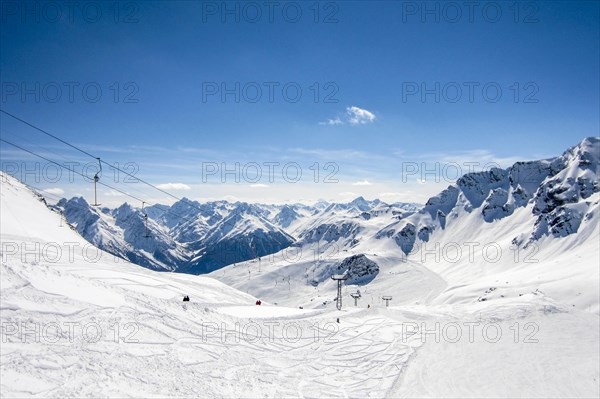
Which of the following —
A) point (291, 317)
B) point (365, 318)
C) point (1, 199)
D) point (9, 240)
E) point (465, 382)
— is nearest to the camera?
point (465, 382)

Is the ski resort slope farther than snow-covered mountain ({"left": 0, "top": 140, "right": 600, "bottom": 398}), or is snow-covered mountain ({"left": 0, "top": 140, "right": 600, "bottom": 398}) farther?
snow-covered mountain ({"left": 0, "top": 140, "right": 600, "bottom": 398})

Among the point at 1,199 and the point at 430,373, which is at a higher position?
the point at 1,199

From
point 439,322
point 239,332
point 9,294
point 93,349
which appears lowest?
point 439,322

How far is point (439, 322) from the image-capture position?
42.6 metres

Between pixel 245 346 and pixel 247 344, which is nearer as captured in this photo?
pixel 245 346

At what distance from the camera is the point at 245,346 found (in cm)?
2673

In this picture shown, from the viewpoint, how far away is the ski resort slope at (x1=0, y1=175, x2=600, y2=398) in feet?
57.9

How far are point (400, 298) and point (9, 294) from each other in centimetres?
17379

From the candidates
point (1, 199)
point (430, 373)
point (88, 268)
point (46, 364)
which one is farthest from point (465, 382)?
point (1, 199)

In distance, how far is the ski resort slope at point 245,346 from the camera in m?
17.6

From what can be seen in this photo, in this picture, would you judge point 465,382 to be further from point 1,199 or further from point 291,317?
point 1,199

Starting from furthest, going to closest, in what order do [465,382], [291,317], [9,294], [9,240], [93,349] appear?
1. [9,240]
2. [291,317]
3. [465,382]
4. [9,294]
5. [93,349]

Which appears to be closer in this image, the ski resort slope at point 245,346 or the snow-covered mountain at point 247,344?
the ski resort slope at point 245,346

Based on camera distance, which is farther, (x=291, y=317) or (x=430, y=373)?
(x=291, y=317)
